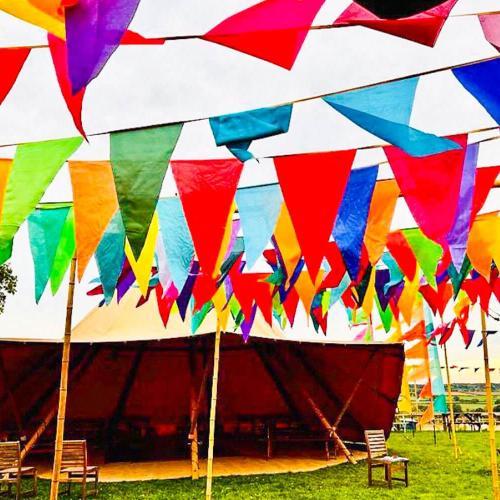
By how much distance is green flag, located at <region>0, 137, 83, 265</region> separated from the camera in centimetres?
364

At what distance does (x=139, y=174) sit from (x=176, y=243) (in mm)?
1335

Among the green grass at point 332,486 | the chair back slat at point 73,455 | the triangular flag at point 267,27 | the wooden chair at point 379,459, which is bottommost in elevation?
the green grass at point 332,486

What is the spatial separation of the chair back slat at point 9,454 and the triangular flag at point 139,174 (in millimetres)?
5932

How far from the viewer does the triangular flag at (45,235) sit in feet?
16.4

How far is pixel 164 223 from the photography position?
15.6 feet

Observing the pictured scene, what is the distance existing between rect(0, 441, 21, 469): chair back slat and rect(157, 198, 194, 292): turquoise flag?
4890 millimetres

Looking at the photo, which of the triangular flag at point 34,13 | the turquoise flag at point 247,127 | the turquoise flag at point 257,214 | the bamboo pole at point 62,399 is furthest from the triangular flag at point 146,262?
the triangular flag at point 34,13

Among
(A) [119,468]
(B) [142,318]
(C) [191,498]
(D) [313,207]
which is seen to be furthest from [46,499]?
(D) [313,207]

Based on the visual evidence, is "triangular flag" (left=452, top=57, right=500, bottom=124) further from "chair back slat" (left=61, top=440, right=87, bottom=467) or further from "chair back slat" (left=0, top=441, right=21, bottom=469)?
"chair back slat" (left=0, top=441, right=21, bottom=469)

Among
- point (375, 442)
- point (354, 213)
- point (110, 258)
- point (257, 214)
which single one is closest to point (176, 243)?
point (110, 258)

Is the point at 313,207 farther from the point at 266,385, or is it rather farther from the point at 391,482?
the point at 266,385

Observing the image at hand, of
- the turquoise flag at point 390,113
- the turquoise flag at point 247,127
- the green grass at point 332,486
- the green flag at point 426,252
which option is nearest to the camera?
the turquoise flag at point 390,113

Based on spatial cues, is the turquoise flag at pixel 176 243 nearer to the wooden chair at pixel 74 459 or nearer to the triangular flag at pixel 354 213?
the triangular flag at pixel 354 213

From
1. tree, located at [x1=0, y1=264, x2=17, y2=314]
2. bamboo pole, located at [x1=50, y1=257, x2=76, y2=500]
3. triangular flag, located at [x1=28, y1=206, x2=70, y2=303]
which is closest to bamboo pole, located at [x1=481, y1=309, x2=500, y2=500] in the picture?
bamboo pole, located at [x1=50, y1=257, x2=76, y2=500]
